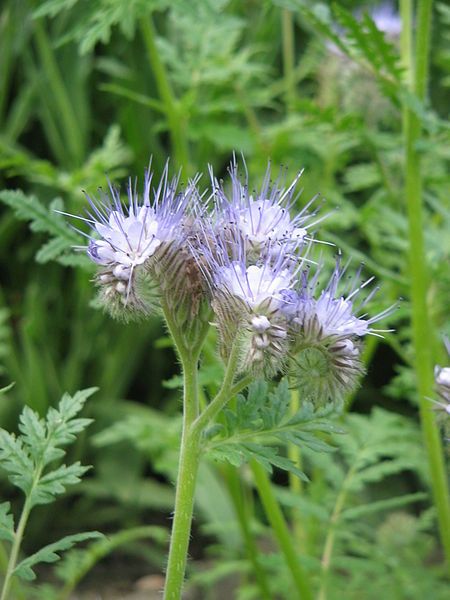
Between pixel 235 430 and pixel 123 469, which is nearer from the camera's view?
pixel 235 430

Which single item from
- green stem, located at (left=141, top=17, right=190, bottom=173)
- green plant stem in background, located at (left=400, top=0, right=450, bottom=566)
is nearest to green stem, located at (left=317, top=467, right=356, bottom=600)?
green plant stem in background, located at (left=400, top=0, right=450, bottom=566)

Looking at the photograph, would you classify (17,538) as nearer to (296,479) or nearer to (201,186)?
(296,479)

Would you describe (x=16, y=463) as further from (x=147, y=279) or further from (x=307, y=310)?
(x=307, y=310)

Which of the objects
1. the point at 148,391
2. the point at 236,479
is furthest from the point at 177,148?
the point at 148,391

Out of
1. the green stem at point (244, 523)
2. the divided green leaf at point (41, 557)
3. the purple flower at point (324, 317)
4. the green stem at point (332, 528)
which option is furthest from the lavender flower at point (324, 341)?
the green stem at point (244, 523)

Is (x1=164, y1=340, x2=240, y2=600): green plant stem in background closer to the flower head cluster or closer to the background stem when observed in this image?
the background stem

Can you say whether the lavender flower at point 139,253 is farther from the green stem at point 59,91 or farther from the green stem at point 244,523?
the green stem at point 59,91
